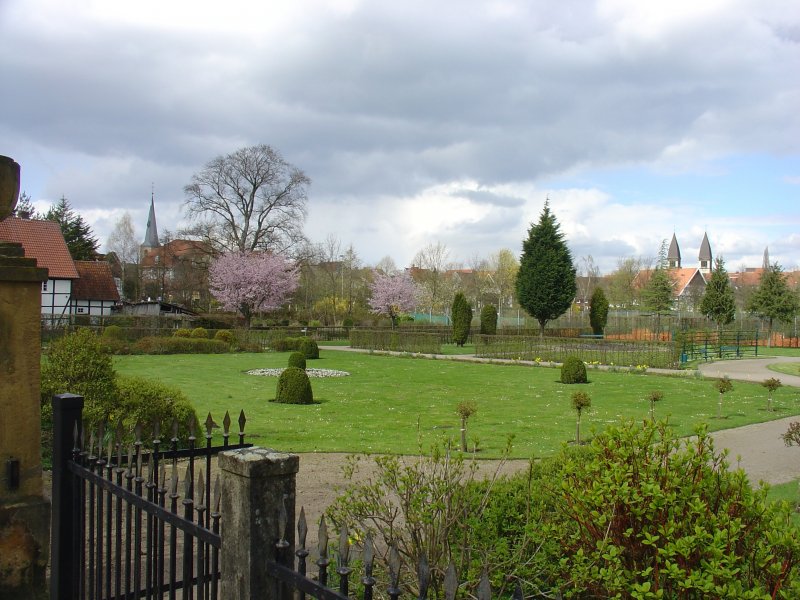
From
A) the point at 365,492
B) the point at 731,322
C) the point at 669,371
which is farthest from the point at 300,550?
the point at 731,322

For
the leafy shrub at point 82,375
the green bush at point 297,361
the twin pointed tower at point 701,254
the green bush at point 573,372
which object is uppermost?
the twin pointed tower at point 701,254

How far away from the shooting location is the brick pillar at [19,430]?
11.3 feet

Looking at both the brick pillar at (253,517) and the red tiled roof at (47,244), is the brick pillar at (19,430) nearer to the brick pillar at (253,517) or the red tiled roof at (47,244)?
the brick pillar at (253,517)

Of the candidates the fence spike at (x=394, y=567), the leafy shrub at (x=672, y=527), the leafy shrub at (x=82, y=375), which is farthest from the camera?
the leafy shrub at (x=82, y=375)

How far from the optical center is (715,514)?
2762mm

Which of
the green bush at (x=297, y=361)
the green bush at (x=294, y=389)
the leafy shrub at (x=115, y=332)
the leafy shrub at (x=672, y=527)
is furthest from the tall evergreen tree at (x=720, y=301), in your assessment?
the leafy shrub at (x=672, y=527)

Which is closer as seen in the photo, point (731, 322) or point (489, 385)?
point (489, 385)

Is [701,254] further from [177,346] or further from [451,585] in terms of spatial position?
[451,585]

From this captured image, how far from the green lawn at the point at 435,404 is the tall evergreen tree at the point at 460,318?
1168 cm

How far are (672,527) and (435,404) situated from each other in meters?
13.1

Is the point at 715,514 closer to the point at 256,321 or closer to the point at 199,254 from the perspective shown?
the point at 256,321

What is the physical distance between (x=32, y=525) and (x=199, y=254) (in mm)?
49428

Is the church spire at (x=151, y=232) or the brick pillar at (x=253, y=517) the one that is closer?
the brick pillar at (x=253, y=517)

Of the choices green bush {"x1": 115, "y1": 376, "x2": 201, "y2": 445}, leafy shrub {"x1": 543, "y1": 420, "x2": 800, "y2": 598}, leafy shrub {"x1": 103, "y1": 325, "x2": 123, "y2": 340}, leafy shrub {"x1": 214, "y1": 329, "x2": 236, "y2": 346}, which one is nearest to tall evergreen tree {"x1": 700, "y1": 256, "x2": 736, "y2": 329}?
leafy shrub {"x1": 214, "y1": 329, "x2": 236, "y2": 346}
